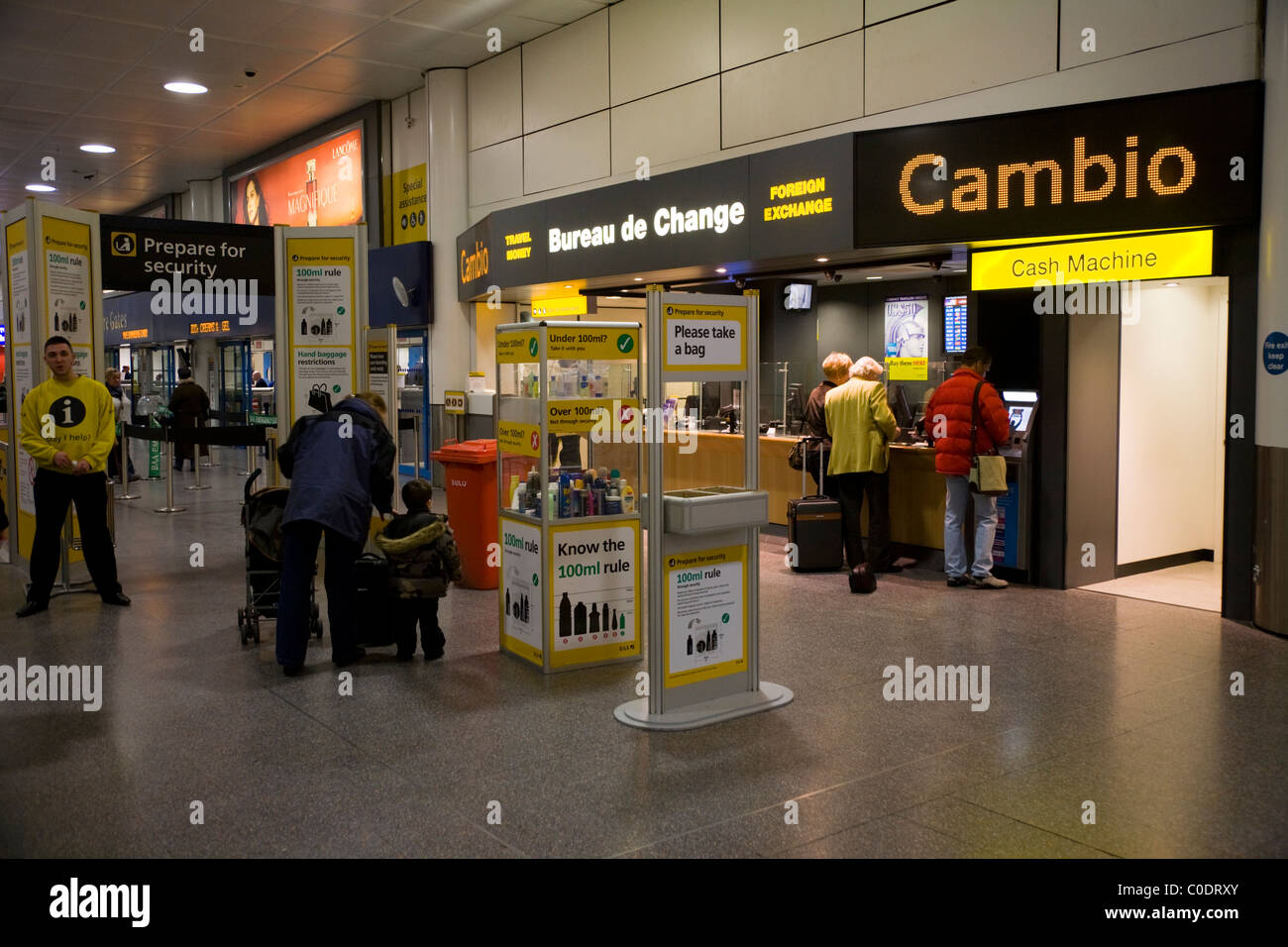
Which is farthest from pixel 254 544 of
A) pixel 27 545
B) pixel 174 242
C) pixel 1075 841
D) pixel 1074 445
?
pixel 1074 445

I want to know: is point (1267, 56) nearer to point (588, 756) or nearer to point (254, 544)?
point (588, 756)

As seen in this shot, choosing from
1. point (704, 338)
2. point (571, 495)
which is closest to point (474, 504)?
point (571, 495)

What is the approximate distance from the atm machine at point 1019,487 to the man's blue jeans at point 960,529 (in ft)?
0.38

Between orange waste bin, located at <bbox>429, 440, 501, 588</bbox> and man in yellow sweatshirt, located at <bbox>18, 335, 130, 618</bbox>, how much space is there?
2170 mm

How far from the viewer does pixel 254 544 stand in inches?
249

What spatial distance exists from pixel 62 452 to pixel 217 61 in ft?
24.2

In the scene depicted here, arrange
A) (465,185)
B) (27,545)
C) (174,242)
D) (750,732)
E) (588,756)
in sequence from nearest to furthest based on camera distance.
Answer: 1. (588,756)
2. (750,732)
3. (27,545)
4. (174,242)
5. (465,185)

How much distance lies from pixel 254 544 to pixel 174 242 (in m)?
4.02

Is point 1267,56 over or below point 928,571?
over

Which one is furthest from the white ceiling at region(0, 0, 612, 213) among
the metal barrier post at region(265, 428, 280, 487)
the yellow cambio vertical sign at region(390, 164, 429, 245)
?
the metal barrier post at region(265, 428, 280, 487)

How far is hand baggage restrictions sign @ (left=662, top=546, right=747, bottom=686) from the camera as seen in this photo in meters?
4.91

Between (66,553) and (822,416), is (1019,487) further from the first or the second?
(66,553)
